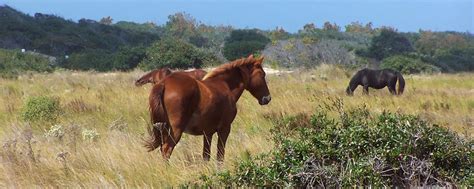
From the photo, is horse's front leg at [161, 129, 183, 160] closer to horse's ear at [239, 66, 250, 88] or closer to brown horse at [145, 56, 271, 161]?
brown horse at [145, 56, 271, 161]

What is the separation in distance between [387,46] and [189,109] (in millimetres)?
68329

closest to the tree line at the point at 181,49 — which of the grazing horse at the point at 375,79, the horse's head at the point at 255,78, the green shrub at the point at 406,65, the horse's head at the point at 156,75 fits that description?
the green shrub at the point at 406,65

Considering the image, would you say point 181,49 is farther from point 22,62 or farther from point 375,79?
point 375,79

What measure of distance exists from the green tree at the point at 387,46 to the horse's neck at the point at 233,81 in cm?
5879

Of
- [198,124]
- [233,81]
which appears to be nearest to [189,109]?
[198,124]

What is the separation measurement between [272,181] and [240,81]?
2.28 m

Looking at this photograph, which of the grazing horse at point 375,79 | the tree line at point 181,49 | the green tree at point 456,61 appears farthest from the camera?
the green tree at point 456,61

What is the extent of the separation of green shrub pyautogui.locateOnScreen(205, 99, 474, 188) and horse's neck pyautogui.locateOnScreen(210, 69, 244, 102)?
1.70 metres

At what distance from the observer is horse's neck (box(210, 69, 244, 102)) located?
6.84m

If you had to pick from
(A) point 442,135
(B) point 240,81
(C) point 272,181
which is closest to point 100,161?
(B) point 240,81

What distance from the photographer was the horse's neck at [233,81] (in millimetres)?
6840

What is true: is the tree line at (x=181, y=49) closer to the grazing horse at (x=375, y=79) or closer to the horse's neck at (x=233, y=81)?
the grazing horse at (x=375, y=79)

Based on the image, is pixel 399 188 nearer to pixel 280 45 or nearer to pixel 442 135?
pixel 442 135

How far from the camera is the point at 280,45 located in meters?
47.1
